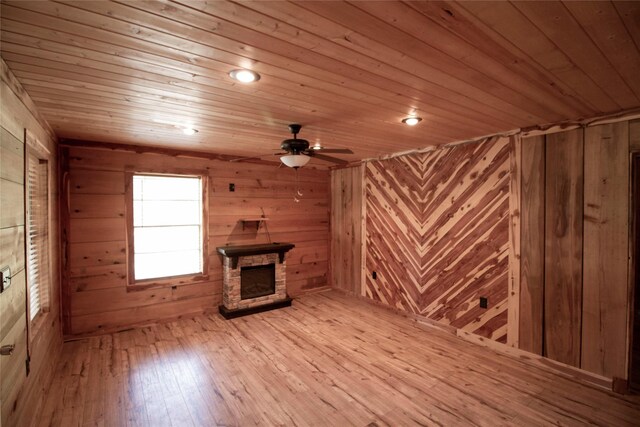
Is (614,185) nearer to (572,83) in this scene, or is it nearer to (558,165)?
(558,165)

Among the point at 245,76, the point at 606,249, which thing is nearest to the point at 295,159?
the point at 245,76

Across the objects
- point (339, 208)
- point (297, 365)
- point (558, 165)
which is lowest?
point (297, 365)

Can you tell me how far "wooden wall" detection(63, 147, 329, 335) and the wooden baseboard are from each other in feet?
8.03

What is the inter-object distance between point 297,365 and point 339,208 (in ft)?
10.6

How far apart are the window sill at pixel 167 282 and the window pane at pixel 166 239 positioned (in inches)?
15.8

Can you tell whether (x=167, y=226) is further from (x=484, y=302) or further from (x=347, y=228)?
(x=484, y=302)

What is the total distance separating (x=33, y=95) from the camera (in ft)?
7.05

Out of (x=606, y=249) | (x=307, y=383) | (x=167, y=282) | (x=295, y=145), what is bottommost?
(x=307, y=383)

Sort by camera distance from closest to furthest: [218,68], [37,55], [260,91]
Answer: [37,55] → [218,68] → [260,91]

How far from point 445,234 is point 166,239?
3.88 metres

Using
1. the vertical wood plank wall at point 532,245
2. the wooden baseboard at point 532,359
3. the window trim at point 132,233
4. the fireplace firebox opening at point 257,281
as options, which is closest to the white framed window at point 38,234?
the window trim at point 132,233

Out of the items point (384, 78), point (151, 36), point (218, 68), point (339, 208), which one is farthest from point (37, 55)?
point (339, 208)

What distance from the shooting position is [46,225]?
9.64 ft

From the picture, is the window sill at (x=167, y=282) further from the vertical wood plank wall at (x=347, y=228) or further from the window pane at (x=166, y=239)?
the vertical wood plank wall at (x=347, y=228)
